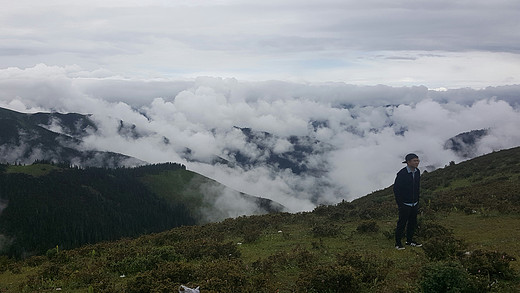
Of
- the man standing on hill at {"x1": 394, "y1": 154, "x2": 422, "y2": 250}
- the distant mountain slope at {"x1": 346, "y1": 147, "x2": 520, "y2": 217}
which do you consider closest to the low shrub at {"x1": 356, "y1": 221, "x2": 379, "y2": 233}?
the man standing on hill at {"x1": 394, "y1": 154, "x2": 422, "y2": 250}

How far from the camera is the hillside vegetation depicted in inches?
385

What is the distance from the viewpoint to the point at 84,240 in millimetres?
162500

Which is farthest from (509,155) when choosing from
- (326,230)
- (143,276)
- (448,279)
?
(143,276)

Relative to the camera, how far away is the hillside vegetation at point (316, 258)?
9.79 meters

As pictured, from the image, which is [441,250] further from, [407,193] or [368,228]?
[368,228]

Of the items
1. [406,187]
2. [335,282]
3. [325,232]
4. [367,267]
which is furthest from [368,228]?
[335,282]

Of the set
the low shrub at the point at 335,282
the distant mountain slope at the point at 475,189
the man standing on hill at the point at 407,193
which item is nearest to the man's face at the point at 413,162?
the man standing on hill at the point at 407,193

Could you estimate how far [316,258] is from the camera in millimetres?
13781

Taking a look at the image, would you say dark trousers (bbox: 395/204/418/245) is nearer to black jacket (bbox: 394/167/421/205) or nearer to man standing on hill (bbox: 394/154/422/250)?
man standing on hill (bbox: 394/154/422/250)

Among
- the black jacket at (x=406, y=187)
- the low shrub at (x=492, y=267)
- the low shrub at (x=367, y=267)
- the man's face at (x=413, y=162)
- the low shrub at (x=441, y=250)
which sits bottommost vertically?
the low shrub at (x=367, y=267)

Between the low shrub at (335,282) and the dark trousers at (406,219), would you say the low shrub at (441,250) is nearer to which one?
the dark trousers at (406,219)

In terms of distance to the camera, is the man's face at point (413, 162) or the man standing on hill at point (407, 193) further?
the man standing on hill at point (407, 193)

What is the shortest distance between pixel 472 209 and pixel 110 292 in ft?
67.0

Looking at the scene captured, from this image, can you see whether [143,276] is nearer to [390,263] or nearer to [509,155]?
[390,263]
